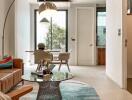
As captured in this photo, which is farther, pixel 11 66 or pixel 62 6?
pixel 62 6

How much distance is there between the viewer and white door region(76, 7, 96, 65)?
11.3m

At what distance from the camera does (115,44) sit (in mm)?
6570

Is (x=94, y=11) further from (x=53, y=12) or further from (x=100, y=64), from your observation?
(x=53, y=12)

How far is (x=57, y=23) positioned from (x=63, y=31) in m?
0.47

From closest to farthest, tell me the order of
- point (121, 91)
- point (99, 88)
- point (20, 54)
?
point (121, 91)
point (99, 88)
point (20, 54)

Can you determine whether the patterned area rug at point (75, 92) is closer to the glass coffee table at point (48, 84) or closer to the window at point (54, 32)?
the glass coffee table at point (48, 84)

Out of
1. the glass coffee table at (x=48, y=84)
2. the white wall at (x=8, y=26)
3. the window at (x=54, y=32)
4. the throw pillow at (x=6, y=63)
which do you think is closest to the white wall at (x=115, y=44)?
the glass coffee table at (x=48, y=84)

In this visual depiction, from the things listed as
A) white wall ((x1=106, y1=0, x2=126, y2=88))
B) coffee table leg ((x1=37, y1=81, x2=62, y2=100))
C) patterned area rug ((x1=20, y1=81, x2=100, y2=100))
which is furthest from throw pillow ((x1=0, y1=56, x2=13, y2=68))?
white wall ((x1=106, y1=0, x2=126, y2=88))

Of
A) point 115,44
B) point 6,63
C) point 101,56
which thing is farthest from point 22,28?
point 115,44

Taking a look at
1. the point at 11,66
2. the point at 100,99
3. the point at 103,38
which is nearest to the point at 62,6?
the point at 103,38

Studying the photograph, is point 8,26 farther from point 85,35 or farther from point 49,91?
point 85,35

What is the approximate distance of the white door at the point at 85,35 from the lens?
11.3m

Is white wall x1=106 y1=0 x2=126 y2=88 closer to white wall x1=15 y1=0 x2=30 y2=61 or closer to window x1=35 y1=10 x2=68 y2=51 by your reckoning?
white wall x1=15 y1=0 x2=30 y2=61

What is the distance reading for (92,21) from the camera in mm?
11336
